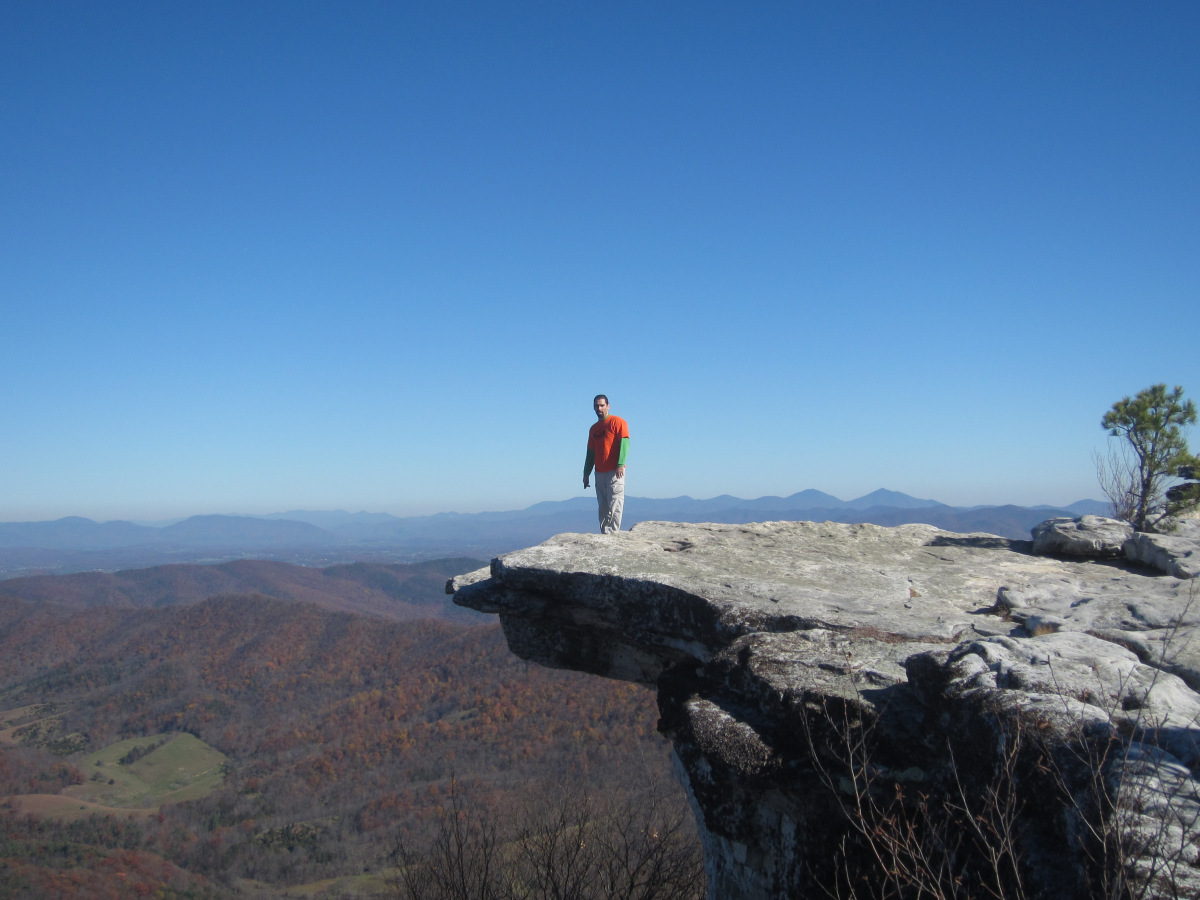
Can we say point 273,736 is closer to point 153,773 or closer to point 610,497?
point 153,773

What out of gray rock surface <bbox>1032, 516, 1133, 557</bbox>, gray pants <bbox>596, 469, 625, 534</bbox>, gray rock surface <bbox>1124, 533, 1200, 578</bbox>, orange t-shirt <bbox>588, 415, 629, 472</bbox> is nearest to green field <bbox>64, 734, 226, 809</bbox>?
gray pants <bbox>596, 469, 625, 534</bbox>

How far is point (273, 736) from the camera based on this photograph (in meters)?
96.7

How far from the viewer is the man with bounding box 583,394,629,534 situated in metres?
12.8

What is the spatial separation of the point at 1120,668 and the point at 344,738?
99504 mm

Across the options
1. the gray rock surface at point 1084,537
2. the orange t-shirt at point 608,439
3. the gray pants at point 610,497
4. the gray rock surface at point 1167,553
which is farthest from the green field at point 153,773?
the gray rock surface at point 1167,553

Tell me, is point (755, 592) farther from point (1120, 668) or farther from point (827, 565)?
point (1120, 668)

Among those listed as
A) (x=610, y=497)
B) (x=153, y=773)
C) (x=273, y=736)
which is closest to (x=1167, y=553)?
(x=610, y=497)

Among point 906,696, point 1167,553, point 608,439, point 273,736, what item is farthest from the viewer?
point 273,736

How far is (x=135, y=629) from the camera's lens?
138500 millimetres

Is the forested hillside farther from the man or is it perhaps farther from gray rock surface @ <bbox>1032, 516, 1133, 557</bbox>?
gray rock surface @ <bbox>1032, 516, 1133, 557</bbox>

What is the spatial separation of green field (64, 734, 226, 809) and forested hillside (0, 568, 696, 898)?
0.76 m

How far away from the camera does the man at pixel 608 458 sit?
1279cm

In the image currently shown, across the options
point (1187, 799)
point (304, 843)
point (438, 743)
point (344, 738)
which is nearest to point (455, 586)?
point (1187, 799)

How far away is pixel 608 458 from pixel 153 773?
10129 centimetres
